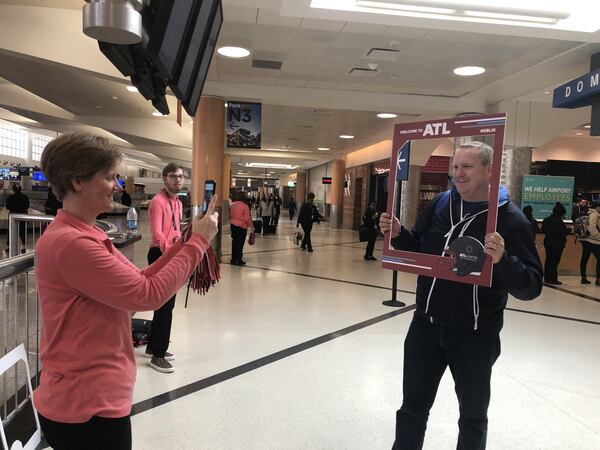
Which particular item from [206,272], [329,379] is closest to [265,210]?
[329,379]

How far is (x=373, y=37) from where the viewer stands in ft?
19.6

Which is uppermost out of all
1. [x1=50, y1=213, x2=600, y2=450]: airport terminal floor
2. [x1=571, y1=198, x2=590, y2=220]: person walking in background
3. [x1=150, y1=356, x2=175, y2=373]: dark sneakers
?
[x1=571, y1=198, x2=590, y2=220]: person walking in background

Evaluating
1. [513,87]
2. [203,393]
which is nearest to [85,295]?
[203,393]

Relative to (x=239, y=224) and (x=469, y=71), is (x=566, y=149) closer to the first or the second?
(x=469, y=71)

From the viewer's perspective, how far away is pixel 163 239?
3678 millimetres

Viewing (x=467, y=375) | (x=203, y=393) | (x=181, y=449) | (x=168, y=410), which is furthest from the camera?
(x=203, y=393)

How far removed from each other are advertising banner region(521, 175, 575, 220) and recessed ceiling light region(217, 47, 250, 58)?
6.43m

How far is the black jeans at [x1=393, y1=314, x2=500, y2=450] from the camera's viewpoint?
1896mm

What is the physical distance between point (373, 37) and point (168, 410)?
5.17 m

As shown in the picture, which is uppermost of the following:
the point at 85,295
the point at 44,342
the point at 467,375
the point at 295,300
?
the point at 85,295

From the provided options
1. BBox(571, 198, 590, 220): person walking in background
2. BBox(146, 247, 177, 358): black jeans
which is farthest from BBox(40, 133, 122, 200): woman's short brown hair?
BBox(571, 198, 590, 220): person walking in background

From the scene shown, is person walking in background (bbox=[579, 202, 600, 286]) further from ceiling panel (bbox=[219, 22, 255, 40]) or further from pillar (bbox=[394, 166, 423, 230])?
ceiling panel (bbox=[219, 22, 255, 40])

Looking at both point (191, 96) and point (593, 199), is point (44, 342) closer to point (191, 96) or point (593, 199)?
point (191, 96)

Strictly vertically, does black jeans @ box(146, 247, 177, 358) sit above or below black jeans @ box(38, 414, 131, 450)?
below
